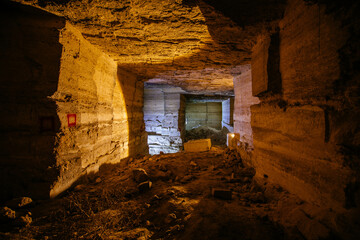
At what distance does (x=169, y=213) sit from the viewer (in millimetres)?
1719

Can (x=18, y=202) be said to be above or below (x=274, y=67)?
below

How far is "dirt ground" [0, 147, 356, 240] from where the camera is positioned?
1.40 meters

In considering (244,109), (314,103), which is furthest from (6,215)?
(244,109)

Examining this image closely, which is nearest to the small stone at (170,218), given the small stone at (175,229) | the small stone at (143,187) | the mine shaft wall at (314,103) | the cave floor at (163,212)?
the cave floor at (163,212)

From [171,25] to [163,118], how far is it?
5919 mm

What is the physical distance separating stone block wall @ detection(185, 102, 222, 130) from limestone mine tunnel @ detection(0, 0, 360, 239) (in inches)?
459

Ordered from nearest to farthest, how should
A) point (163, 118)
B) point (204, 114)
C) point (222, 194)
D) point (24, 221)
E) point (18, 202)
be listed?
point (24, 221), point (18, 202), point (222, 194), point (163, 118), point (204, 114)

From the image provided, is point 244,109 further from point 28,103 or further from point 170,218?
point 28,103

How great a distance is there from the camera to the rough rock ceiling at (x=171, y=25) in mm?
1692

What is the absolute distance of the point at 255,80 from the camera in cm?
226

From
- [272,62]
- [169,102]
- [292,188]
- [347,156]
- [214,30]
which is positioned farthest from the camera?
[169,102]

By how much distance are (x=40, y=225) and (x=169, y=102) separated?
6.44 metres

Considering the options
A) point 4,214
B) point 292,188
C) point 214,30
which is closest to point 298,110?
point 292,188

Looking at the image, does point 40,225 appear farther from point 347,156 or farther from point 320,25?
point 320,25
